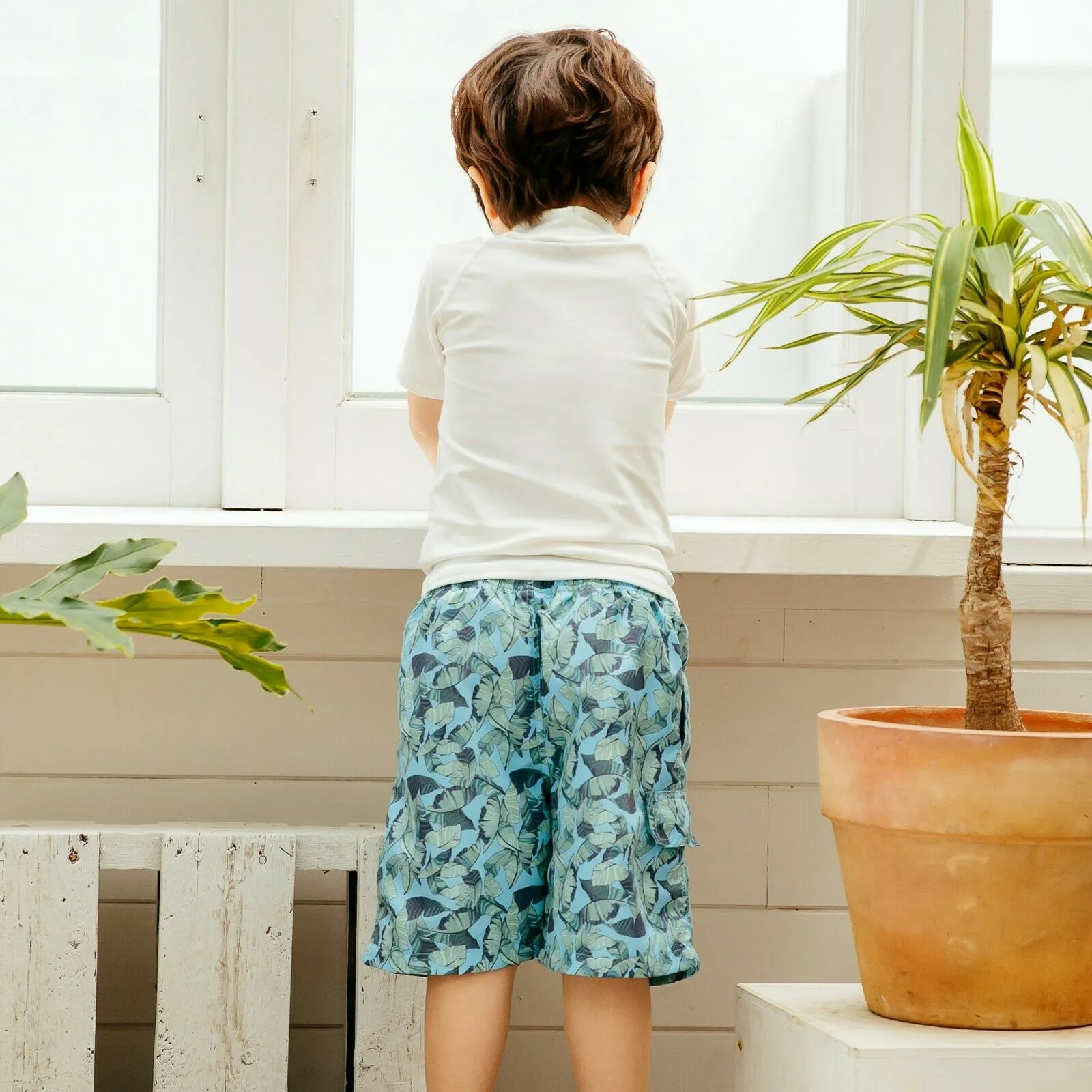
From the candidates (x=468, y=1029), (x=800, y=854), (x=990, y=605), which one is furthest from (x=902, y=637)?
(x=468, y=1029)

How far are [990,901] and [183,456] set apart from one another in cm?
114

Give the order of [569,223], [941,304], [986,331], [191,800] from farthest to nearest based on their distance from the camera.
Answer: [191,800], [569,223], [986,331], [941,304]

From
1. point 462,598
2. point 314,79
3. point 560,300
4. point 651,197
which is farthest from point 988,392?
point 314,79

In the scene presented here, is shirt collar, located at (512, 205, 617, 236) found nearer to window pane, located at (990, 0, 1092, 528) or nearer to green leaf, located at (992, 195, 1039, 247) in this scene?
green leaf, located at (992, 195, 1039, 247)

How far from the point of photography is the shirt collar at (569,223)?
4.42ft

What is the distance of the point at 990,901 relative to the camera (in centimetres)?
119

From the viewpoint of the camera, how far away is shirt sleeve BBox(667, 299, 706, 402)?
139 cm

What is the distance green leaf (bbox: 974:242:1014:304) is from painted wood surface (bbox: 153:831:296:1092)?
934 millimetres

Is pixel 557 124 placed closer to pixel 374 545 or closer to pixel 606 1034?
pixel 374 545

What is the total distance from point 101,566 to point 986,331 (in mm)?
811

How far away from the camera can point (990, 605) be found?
1262 mm

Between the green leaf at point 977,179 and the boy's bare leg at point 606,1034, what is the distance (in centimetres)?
81

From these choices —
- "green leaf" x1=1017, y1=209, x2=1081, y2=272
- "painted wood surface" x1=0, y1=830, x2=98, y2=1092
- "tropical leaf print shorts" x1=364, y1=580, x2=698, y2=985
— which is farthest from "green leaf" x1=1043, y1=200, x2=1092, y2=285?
"painted wood surface" x1=0, y1=830, x2=98, y2=1092

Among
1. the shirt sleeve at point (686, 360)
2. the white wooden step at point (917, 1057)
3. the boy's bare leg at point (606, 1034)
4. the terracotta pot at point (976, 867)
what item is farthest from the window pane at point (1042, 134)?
the boy's bare leg at point (606, 1034)
